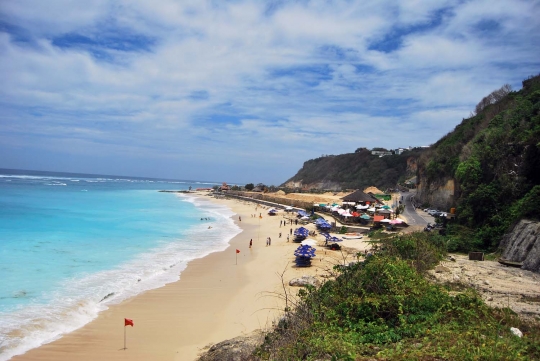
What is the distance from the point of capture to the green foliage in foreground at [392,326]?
188 inches

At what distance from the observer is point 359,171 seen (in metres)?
87.4

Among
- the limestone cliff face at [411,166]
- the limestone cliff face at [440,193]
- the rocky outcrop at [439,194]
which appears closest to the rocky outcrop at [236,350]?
the limestone cliff face at [440,193]

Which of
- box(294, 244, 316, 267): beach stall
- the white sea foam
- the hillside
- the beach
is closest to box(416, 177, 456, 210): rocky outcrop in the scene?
the beach

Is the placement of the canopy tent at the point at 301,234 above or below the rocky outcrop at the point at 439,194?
below

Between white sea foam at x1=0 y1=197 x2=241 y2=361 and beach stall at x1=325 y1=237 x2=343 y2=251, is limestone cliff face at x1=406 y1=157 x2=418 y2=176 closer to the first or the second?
beach stall at x1=325 y1=237 x2=343 y2=251

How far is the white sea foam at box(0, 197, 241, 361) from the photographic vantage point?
9.16 metres

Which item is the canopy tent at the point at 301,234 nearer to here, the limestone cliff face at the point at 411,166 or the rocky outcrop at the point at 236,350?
the rocky outcrop at the point at 236,350

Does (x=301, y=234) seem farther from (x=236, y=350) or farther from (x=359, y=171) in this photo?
(x=359, y=171)

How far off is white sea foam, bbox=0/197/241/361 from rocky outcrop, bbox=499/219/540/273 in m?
13.0

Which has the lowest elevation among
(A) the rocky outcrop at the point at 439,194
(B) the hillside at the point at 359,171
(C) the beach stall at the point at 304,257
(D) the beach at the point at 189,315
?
(D) the beach at the point at 189,315

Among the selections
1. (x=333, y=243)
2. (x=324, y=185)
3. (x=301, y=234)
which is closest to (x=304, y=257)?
(x=333, y=243)

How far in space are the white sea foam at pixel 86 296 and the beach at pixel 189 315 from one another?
41 centimetres

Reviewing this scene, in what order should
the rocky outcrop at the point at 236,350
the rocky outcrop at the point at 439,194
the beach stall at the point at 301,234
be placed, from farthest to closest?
the rocky outcrop at the point at 439,194, the beach stall at the point at 301,234, the rocky outcrop at the point at 236,350

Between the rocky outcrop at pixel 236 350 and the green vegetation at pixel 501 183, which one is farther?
the green vegetation at pixel 501 183
